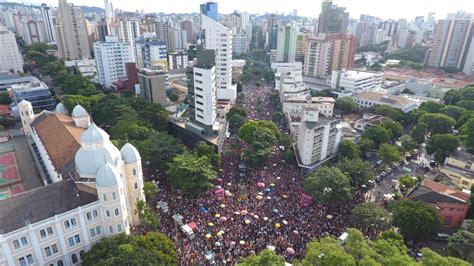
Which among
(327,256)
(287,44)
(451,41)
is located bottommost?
(327,256)

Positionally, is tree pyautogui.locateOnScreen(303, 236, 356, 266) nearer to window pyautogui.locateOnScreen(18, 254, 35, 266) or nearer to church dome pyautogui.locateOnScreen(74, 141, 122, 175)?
church dome pyautogui.locateOnScreen(74, 141, 122, 175)

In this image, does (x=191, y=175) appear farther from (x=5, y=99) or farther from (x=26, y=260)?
(x=5, y=99)

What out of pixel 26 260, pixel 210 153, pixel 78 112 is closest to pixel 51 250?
pixel 26 260

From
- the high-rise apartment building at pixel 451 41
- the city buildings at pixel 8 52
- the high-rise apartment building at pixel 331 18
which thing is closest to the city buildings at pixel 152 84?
the city buildings at pixel 8 52

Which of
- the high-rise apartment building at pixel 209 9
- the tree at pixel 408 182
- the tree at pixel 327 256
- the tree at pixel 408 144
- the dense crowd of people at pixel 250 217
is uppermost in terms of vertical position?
the high-rise apartment building at pixel 209 9

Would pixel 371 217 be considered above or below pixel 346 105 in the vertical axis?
below

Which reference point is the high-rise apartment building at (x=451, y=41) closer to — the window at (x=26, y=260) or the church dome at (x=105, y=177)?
the church dome at (x=105, y=177)

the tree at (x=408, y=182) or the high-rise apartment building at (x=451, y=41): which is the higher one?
the high-rise apartment building at (x=451, y=41)
